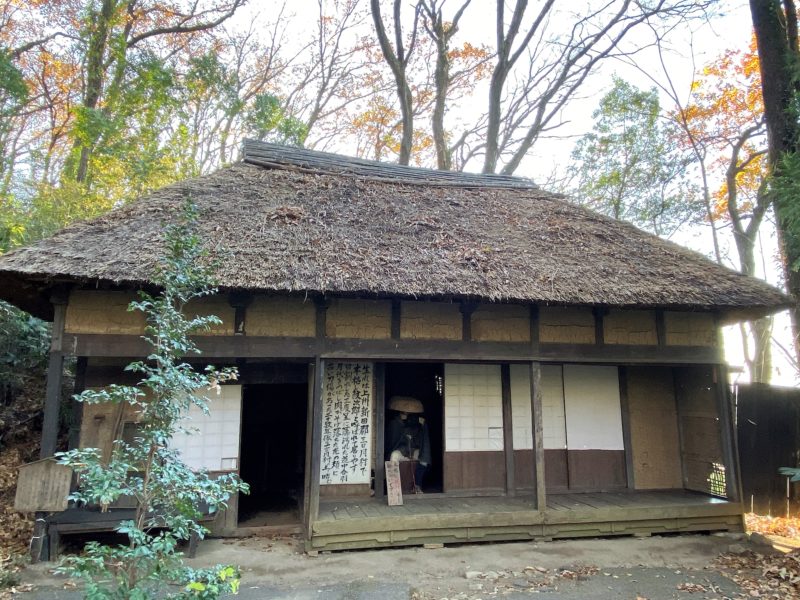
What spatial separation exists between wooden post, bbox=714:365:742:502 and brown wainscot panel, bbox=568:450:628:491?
55.0 inches

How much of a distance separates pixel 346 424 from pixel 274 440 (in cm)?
299

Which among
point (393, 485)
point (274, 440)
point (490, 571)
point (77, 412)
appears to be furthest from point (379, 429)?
point (77, 412)

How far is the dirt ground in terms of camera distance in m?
4.81

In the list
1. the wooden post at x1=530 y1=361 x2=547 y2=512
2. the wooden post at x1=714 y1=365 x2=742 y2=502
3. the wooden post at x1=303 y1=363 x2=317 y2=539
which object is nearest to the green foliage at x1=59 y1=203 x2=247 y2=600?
the wooden post at x1=303 y1=363 x2=317 y2=539

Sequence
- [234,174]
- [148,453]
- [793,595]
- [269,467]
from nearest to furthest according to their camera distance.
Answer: [148,453]
[793,595]
[234,174]
[269,467]

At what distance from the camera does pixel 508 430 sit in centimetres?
755

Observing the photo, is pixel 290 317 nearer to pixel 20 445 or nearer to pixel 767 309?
pixel 20 445

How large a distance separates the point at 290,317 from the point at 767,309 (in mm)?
6349

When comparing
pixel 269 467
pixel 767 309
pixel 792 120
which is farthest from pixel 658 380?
pixel 269 467

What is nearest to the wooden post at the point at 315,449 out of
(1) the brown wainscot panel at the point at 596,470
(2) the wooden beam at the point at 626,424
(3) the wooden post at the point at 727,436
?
(1) the brown wainscot panel at the point at 596,470

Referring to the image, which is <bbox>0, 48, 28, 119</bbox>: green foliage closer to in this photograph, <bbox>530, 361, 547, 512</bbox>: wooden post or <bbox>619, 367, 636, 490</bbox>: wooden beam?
<bbox>530, 361, 547, 512</bbox>: wooden post

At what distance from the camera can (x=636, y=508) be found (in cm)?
654

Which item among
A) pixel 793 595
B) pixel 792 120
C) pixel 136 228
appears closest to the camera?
pixel 793 595

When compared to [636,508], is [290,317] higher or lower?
higher
